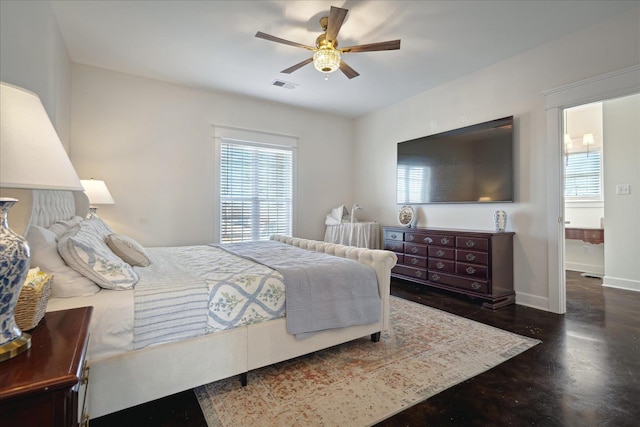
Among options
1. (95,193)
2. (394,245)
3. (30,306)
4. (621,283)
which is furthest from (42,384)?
(621,283)

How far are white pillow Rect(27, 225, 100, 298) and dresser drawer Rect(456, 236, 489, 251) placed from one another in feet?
11.3

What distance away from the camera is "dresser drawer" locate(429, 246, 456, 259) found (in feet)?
12.0

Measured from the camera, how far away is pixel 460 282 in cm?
357

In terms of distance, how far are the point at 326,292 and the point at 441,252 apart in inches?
87.5

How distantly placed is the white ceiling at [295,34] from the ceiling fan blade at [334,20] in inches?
12.9

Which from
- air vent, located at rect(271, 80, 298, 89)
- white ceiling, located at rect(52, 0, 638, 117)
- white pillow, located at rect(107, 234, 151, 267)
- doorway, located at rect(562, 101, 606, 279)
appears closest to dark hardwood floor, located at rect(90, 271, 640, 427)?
white pillow, located at rect(107, 234, 151, 267)

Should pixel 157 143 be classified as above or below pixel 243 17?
below

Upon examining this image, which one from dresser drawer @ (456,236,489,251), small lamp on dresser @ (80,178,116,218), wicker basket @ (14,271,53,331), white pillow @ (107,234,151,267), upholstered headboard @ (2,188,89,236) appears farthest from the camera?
dresser drawer @ (456,236,489,251)

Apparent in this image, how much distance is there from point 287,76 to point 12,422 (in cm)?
394

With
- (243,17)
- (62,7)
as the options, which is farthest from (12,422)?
(62,7)

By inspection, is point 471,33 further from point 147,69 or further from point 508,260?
point 147,69

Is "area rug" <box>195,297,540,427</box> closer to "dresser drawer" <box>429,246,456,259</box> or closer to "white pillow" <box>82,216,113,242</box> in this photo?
"dresser drawer" <box>429,246,456,259</box>

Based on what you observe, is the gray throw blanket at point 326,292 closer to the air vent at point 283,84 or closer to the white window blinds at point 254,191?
the white window blinds at point 254,191

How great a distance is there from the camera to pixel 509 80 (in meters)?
3.53
